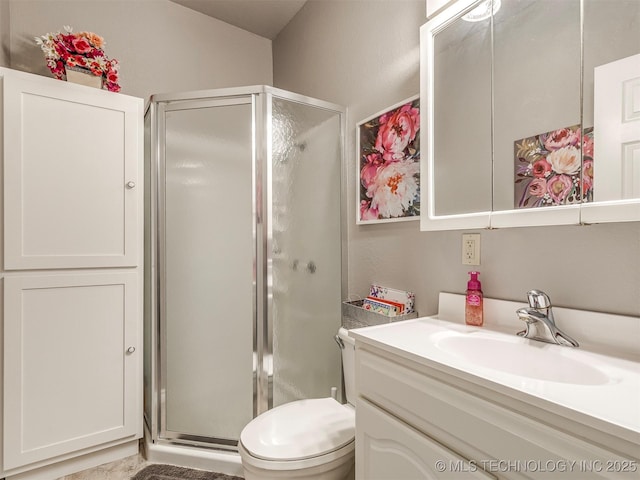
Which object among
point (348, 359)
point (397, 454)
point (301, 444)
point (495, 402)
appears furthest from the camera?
point (348, 359)

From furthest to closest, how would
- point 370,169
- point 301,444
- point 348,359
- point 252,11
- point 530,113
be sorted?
point 252,11
point 370,169
point 348,359
point 301,444
point 530,113

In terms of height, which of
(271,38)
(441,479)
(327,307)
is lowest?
(441,479)

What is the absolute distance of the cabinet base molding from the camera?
1.39 meters

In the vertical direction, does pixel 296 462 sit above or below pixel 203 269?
below

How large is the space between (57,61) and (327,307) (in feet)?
5.66

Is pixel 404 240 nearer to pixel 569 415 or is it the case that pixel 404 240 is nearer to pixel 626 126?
pixel 626 126

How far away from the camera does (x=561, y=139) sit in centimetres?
87

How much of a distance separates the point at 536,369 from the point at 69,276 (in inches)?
69.9

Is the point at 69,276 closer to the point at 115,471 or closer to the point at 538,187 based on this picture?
the point at 115,471

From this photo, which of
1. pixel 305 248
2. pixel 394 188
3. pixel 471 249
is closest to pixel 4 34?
pixel 305 248

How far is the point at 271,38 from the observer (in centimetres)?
250

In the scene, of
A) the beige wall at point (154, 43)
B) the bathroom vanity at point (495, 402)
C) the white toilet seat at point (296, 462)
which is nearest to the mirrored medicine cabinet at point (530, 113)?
the bathroom vanity at point (495, 402)

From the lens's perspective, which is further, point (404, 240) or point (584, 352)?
point (404, 240)

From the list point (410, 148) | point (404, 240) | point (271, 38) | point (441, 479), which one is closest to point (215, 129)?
point (410, 148)
